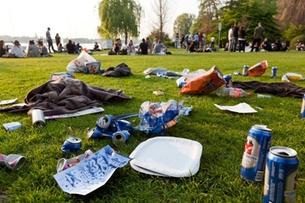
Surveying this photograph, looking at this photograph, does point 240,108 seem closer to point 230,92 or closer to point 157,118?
point 230,92

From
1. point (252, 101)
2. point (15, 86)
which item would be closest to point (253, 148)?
point (252, 101)

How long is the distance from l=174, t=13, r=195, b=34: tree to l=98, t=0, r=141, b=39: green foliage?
32993 mm

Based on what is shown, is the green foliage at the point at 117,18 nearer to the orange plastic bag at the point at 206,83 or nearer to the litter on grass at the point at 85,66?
the litter on grass at the point at 85,66

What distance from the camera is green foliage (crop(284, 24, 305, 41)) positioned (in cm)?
3378

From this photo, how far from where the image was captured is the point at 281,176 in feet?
5.34

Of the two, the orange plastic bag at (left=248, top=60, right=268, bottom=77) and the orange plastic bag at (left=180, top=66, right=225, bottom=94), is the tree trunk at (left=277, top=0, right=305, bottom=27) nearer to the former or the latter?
the orange plastic bag at (left=248, top=60, right=268, bottom=77)

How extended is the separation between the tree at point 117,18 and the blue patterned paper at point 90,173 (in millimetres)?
37874

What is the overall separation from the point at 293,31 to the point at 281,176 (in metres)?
36.2

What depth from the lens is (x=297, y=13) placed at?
36094 mm

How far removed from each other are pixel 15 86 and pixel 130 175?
14.1ft

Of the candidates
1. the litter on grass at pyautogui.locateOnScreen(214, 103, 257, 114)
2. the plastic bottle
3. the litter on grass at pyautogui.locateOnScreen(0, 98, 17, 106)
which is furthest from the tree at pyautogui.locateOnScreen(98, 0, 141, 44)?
the litter on grass at pyautogui.locateOnScreen(214, 103, 257, 114)

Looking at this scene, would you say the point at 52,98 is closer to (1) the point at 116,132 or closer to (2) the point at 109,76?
(1) the point at 116,132

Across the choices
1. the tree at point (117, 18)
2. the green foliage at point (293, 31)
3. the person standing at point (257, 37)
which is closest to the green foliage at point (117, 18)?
the tree at point (117, 18)

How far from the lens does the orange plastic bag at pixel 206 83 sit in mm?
4582
